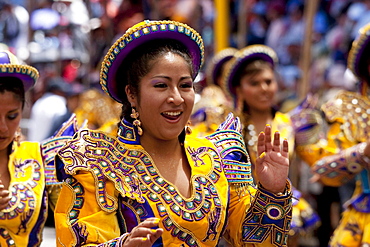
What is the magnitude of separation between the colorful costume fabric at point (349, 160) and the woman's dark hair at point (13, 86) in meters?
2.13

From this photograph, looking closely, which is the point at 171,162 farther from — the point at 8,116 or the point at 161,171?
the point at 8,116

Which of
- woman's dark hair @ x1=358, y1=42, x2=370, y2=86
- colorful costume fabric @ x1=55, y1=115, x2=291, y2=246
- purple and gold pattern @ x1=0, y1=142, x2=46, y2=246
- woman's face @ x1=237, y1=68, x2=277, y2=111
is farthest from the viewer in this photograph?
woman's face @ x1=237, y1=68, x2=277, y2=111

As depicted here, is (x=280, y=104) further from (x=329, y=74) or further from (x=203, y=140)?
(x=203, y=140)

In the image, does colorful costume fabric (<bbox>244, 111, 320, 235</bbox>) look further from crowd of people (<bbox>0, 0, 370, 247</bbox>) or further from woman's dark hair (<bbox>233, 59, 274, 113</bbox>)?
woman's dark hair (<bbox>233, 59, 274, 113</bbox>)

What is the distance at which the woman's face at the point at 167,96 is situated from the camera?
3.03 m

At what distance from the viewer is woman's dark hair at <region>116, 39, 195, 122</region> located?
3076 millimetres

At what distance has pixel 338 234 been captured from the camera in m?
4.73

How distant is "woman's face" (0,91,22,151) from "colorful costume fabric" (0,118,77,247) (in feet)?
0.61

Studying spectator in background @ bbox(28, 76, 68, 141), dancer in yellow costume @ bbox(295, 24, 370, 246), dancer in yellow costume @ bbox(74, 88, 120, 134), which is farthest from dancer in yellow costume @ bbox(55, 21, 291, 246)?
spectator in background @ bbox(28, 76, 68, 141)

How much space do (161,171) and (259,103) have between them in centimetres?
279

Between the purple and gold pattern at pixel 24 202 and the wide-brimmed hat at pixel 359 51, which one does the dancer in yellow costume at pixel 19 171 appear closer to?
the purple and gold pattern at pixel 24 202

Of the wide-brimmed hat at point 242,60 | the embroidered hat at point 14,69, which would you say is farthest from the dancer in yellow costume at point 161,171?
the wide-brimmed hat at point 242,60

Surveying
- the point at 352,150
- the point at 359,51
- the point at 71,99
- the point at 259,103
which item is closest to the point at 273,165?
the point at 352,150

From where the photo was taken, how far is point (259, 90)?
19.2ft
